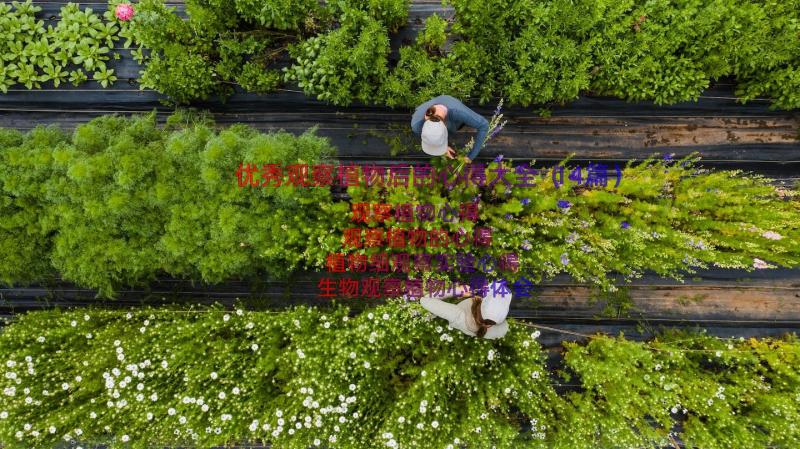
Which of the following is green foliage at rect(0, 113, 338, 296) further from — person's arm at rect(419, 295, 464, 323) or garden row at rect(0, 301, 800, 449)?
person's arm at rect(419, 295, 464, 323)

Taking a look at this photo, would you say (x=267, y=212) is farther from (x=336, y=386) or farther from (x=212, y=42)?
(x=212, y=42)

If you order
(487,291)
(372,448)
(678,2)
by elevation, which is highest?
(678,2)

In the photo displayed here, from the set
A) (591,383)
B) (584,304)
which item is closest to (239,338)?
(591,383)

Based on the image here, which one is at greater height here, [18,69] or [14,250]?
[18,69]

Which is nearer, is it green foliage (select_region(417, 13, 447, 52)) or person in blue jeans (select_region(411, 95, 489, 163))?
person in blue jeans (select_region(411, 95, 489, 163))

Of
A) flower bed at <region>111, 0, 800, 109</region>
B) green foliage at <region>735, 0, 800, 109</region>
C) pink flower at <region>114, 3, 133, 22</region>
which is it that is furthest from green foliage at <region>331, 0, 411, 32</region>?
green foliage at <region>735, 0, 800, 109</region>

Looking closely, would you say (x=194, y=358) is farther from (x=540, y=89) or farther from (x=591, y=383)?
(x=540, y=89)

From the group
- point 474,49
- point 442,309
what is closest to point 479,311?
point 442,309
